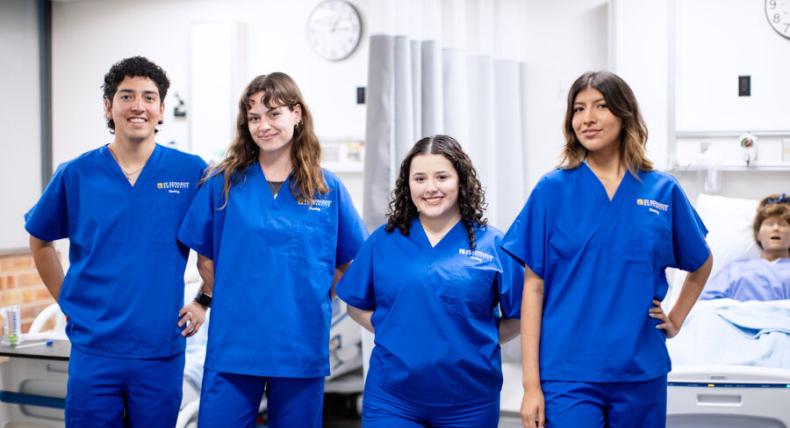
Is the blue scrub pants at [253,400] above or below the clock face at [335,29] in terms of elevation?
below

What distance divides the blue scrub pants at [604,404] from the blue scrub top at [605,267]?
22mm

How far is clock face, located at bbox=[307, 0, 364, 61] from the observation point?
14.0 feet

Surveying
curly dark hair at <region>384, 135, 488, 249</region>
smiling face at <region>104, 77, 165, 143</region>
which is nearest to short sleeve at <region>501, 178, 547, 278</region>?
curly dark hair at <region>384, 135, 488, 249</region>

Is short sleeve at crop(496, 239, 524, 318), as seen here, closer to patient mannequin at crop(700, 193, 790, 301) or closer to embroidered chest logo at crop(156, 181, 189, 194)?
embroidered chest logo at crop(156, 181, 189, 194)

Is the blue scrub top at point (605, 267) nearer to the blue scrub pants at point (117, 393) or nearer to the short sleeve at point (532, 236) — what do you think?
the short sleeve at point (532, 236)


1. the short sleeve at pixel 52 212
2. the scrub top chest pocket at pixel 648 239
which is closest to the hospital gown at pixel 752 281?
the scrub top chest pocket at pixel 648 239

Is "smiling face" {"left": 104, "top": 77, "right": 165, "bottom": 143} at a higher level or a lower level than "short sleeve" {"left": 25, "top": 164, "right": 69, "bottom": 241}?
higher

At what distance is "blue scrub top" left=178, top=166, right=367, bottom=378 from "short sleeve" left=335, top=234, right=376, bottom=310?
0.08 m

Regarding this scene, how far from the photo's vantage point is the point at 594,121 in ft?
5.20

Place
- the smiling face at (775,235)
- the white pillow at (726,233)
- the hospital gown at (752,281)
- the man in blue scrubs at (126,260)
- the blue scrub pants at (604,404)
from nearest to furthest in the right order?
the blue scrub pants at (604,404), the man in blue scrubs at (126,260), the hospital gown at (752,281), the smiling face at (775,235), the white pillow at (726,233)

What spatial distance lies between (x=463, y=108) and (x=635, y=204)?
1.67 meters

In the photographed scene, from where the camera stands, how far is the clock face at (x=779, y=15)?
141 inches

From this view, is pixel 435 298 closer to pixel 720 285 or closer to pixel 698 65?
pixel 720 285

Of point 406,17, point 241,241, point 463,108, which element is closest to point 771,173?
point 463,108
